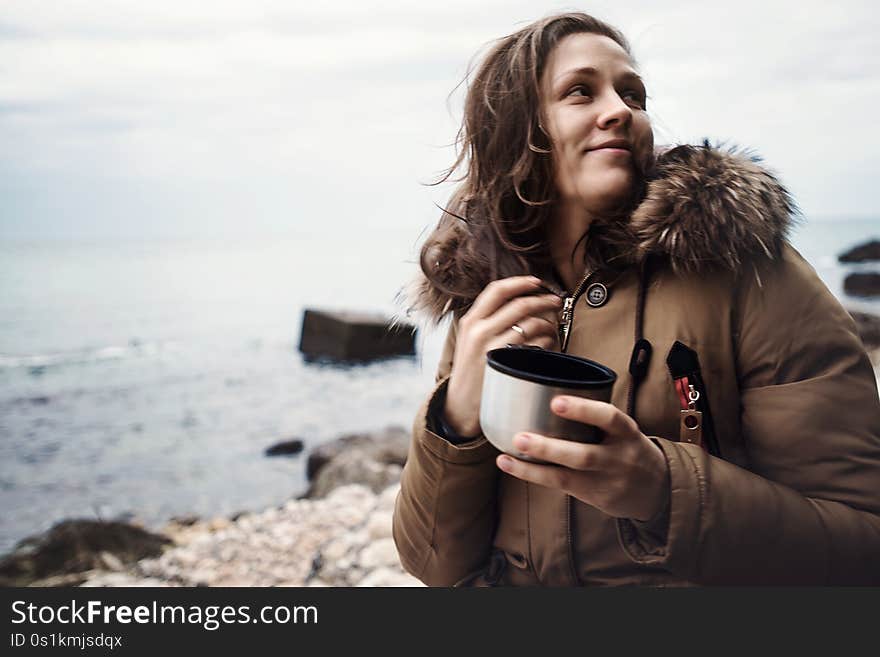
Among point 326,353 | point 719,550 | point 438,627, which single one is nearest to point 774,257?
point 719,550

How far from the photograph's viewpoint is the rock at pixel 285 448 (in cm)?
850

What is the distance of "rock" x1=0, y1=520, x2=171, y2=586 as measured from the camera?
16.8 ft

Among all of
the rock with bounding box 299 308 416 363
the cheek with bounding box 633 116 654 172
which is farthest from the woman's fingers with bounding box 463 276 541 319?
the rock with bounding box 299 308 416 363

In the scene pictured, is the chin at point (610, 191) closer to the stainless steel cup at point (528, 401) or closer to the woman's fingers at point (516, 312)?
the woman's fingers at point (516, 312)

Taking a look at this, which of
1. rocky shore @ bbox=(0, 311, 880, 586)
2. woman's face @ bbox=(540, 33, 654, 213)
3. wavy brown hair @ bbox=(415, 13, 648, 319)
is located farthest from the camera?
rocky shore @ bbox=(0, 311, 880, 586)

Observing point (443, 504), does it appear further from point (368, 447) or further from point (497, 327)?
point (368, 447)

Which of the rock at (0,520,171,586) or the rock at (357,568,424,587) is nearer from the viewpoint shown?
the rock at (357,568,424,587)

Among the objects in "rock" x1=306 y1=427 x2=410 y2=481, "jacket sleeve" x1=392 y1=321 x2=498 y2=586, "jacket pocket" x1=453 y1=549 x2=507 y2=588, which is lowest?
"rock" x1=306 y1=427 x2=410 y2=481

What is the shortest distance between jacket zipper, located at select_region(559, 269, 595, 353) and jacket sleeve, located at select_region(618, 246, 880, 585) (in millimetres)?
306

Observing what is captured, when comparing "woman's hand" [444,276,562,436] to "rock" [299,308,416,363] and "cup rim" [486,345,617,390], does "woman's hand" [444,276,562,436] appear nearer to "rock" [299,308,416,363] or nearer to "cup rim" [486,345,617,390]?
"cup rim" [486,345,617,390]

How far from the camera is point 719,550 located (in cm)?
107

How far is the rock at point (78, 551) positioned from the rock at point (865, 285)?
1311 cm

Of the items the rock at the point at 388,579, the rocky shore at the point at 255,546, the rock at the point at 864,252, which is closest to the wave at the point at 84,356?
the rocky shore at the point at 255,546

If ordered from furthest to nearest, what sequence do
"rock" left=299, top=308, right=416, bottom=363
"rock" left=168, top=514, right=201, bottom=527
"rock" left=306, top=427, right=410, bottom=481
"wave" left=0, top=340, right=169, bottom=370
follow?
"wave" left=0, top=340, right=169, bottom=370 < "rock" left=299, top=308, right=416, bottom=363 < "rock" left=306, top=427, right=410, bottom=481 < "rock" left=168, top=514, right=201, bottom=527
